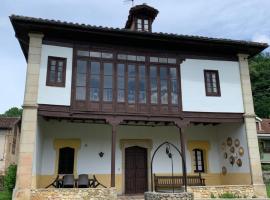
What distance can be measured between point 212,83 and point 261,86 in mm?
27233

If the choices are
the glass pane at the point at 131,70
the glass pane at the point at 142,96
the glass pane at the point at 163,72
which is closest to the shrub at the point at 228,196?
the glass pane at the point at 142,96

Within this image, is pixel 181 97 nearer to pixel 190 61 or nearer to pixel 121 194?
pixel 190 61

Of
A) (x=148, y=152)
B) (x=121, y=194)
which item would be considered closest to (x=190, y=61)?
(x=148, y=152)

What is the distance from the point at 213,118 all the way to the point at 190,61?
2967 mm

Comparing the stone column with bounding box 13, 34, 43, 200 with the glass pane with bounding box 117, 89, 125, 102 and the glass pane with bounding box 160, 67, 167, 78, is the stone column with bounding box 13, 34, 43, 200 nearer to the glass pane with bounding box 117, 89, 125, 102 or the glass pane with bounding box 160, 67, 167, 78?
the glass pane with bounding box 117, 89, 125, 102

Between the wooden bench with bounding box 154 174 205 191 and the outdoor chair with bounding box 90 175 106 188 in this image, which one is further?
the wooden bench with bounding box 154 174 205 191

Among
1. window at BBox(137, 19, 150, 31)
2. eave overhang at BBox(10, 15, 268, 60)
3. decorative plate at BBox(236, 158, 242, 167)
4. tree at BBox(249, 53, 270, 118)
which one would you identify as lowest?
decorative plate at BBox(236, 158, 242, 167)

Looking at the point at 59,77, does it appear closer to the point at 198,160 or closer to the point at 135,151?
the point at 135,151

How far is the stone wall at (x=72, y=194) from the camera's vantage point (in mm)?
10961

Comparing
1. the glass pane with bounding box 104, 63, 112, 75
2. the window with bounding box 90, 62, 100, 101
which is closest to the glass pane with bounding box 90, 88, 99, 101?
the window with bounding box 90, 62, 100, 101

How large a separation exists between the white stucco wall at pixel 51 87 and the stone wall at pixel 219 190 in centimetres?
664

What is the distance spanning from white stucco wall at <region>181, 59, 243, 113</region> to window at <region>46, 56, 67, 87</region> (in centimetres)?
550

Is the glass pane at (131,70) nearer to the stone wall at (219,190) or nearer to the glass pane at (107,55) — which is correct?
the glass pane at (107,55)

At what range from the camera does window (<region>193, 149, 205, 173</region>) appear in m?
15.8
